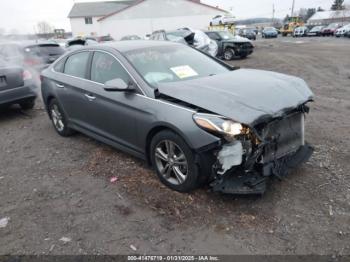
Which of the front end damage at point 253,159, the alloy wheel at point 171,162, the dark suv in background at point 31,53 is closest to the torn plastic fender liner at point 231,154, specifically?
the front end damage at point 253,159

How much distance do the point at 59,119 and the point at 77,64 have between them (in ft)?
3.91

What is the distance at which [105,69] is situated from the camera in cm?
448

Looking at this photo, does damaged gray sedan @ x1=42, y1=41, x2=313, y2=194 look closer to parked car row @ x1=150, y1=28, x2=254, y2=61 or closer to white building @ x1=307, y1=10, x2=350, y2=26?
parked car row @ x1=150, y1=28, x2=254, y2=61

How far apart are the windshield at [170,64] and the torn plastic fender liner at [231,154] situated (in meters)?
1.24

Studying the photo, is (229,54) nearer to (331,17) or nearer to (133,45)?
(133,45)

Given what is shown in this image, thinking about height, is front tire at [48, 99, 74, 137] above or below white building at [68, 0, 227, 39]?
below

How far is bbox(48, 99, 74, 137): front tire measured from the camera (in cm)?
557

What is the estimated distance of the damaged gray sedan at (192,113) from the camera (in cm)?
325

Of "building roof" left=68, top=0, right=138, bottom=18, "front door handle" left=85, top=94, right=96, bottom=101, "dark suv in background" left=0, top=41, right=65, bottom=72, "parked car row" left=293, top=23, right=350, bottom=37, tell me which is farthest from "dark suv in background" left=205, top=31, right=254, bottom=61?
"building roof" left=68, top=0, right=138, bottom=18

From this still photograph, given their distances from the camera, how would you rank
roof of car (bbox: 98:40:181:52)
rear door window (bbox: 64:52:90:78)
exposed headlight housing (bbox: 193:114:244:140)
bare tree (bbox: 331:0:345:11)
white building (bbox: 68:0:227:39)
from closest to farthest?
exposed headlight housing (bbox: 193:114:244:140)
roof of car (bbox: 98:40:181:52)
rear door window (bbox: 64:52:90:78)
white building (bbox: 68:0:227:39)
bare tree (bbox: 331:0:345:11)

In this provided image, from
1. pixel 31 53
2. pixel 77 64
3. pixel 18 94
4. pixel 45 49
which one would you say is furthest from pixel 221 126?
pixel 45 49

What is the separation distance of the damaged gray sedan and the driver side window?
0.01 m

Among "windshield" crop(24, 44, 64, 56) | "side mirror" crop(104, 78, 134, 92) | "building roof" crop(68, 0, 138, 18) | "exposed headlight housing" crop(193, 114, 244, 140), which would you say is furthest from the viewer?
"building roof" crop(68, 0, 138, 18)

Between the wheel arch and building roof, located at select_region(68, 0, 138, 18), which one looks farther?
building roof, located at select_region(68, 0, 138, 18)
